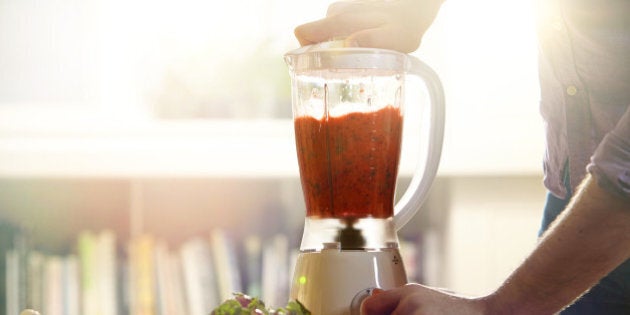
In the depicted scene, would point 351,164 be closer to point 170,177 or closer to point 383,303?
point 383,303

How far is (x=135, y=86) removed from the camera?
8.16 feet

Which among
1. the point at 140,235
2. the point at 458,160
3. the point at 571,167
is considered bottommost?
the point at 140,235

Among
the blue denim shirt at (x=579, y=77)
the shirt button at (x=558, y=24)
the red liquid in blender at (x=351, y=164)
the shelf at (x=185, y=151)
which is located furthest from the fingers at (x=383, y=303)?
the shelf at (x=185, y=151)

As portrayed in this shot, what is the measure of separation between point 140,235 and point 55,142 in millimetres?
346

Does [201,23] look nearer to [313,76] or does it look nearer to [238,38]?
[238,38]

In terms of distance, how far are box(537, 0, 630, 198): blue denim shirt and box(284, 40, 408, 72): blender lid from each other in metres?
0.19

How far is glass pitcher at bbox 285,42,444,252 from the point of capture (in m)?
0.82

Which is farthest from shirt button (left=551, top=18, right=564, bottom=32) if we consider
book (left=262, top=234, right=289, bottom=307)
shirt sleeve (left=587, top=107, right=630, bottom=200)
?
book (left=262, top=234, right=289, bottom=307)

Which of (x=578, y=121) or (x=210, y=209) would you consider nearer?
(x=578, y=121)

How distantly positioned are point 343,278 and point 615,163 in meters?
0.25

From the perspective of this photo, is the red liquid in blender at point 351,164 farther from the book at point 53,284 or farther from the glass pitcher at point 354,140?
the book at point 53,284

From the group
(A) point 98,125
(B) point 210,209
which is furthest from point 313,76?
(B) point 210,209

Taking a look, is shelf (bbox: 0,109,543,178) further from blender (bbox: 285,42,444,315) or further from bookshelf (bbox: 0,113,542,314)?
blender (bbox: 285,42,444,315)

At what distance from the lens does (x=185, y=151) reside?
87.7 inches
